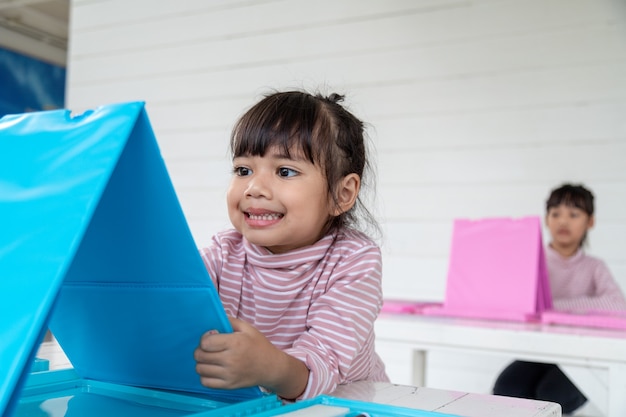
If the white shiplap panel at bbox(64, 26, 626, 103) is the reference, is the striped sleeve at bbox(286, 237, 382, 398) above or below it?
A: below

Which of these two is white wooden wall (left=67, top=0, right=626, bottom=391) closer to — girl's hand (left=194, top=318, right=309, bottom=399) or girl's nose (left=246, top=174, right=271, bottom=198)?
girl's nose (left=246, top=174, right=271, bottom=198)

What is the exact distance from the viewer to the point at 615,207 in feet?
7.04

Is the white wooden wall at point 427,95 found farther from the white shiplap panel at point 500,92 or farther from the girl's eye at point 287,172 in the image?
the girl's eye at point 287,172

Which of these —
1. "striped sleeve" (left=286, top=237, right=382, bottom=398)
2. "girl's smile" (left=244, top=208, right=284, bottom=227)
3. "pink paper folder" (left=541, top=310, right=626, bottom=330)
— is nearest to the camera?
"striped sleeve" (left=286, top=237, right=382, bottom=398)

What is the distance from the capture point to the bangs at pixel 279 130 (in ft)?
2.34

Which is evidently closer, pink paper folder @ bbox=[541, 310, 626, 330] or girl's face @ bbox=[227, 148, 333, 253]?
girl's face @ bbox=[227, 148, 333, 253]

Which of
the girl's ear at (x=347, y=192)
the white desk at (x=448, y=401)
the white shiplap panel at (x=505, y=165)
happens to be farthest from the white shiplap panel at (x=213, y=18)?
the white desk at (x=448, y=401)

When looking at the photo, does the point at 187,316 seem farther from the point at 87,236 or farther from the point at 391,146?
the point at 391,146

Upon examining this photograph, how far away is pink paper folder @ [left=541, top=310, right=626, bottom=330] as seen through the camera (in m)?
1.30

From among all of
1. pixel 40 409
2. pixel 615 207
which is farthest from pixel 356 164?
pixel 615 207

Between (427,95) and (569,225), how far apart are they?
71 centimetres

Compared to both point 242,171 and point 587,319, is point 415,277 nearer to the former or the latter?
point 587,319

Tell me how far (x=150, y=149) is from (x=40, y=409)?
0.23 m

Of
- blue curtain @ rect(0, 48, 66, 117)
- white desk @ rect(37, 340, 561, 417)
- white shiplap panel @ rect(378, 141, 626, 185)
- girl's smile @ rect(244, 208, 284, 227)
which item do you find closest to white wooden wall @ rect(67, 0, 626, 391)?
white shiplap panel @ rect(378, 141, 626, 185)
